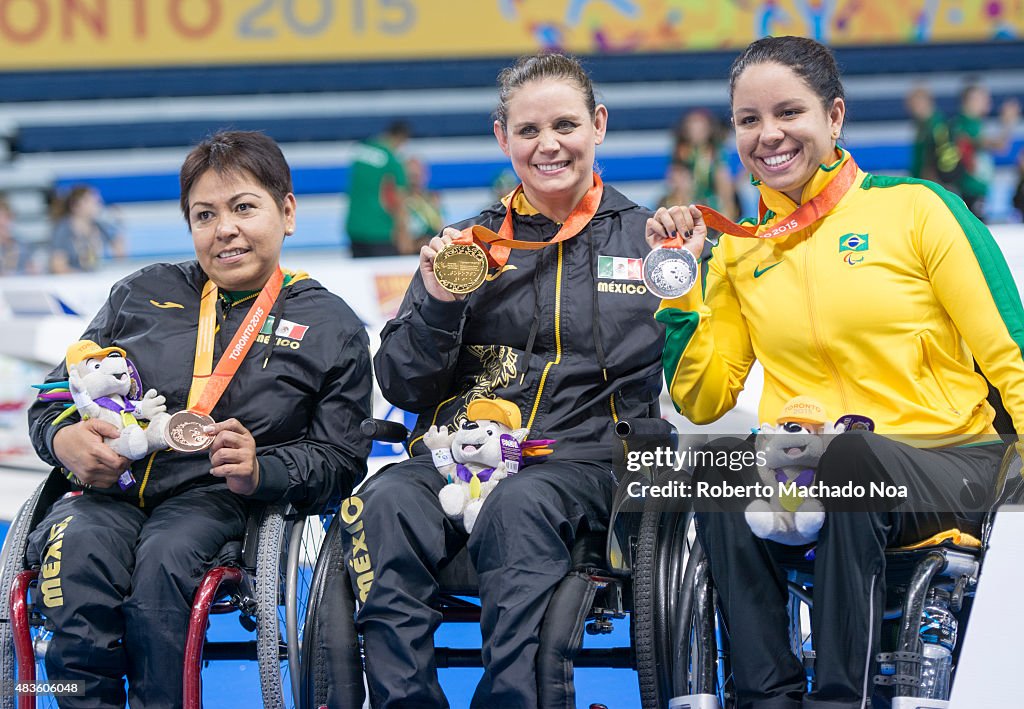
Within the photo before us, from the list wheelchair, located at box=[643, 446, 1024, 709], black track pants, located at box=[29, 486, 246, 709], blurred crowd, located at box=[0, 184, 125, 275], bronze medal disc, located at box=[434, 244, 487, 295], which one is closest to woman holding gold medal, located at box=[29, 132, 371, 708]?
black track pants, located at box=[29, 486, 246, 709]

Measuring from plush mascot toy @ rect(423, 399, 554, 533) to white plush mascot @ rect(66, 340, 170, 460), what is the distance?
65cm

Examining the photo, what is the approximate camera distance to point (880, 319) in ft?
8.86

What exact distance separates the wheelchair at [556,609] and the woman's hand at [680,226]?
40 cm

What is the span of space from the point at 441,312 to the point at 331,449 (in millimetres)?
434

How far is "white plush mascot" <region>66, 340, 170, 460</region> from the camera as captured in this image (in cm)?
283

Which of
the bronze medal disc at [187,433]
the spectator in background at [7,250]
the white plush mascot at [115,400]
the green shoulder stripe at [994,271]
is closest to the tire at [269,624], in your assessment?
the bronze medal disc at [187,433]

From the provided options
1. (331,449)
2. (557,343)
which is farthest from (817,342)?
(331,449)

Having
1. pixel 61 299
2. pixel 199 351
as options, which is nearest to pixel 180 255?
pixel 61 299

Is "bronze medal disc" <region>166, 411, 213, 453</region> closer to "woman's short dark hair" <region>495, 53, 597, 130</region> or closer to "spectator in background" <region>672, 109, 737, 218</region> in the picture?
"woman's short dark hair" <region>495, 53, 597, 130</region>

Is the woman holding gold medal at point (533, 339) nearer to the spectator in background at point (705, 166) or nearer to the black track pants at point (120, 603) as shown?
the black track pants at point (120, 603)

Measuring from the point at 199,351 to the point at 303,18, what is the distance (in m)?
9.02

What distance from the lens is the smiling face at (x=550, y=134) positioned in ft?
9.87

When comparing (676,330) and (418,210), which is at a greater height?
(418,210)

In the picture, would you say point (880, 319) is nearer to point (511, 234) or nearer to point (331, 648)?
point (511, 234)
